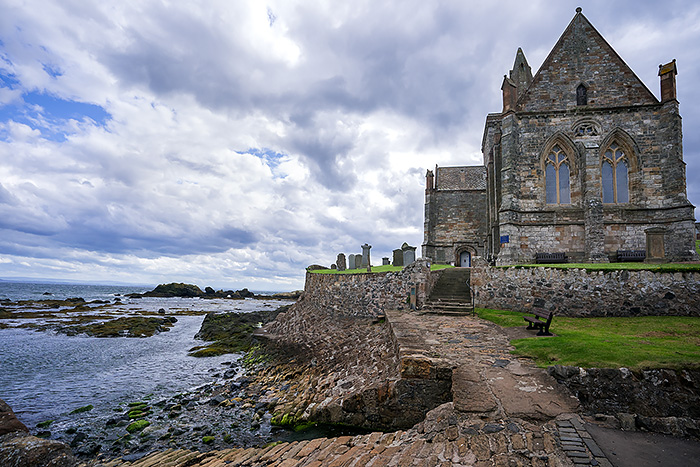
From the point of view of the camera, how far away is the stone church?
19.9m

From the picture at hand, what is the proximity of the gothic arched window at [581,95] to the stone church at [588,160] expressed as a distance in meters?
0.06

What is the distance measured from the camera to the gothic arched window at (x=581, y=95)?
21641 mm

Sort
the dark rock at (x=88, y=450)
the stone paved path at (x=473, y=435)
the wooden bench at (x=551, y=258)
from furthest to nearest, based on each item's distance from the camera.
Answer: the wooden bench at (x=551, y=258)
the dark rock at (x=88, y=450)
the stone paved path at (x=473, y=435)

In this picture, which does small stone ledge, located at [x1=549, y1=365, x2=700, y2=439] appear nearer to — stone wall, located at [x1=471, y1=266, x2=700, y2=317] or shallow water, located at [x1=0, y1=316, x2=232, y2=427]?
stone wall, located at [x1=471, y1=266, x2=700, y2=317]

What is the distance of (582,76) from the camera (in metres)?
21.8

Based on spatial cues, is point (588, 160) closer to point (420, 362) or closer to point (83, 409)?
point (420, 362)

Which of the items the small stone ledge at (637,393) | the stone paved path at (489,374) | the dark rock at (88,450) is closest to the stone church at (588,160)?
the stone paved path at (489,374)

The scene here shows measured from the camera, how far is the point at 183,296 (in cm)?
8362

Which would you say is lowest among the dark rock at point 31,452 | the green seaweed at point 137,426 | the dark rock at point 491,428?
the green seaweed at point 137,426

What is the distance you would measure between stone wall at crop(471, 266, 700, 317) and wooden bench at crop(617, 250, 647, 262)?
8.93 m

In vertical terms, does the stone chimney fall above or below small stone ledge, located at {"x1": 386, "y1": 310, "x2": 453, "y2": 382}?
above

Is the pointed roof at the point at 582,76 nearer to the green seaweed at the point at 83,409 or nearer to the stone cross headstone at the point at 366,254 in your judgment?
the stone cross headstone at the point at 366,254

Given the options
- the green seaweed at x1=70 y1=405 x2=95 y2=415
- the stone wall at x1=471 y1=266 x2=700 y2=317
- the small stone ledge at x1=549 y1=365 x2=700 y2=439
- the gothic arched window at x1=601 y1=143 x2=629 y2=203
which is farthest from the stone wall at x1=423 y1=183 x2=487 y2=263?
the small stone ledge at x1=549 y1=365 x2=700 y2=439

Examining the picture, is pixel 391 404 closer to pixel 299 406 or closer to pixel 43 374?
pixel 299 406
